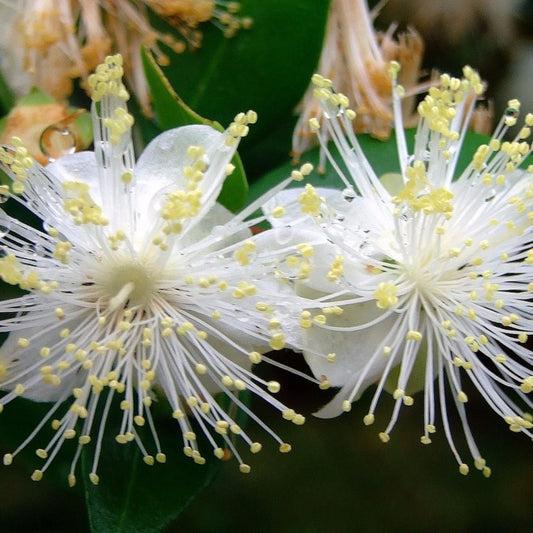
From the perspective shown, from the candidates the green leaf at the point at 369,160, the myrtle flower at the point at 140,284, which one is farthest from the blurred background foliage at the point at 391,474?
the myrtle flower at the point at 140,284

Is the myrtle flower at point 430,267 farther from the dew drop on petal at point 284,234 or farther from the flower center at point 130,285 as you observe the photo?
the flower center at point 130,285

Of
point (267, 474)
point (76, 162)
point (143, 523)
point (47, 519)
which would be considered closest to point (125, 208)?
point (76, 162)

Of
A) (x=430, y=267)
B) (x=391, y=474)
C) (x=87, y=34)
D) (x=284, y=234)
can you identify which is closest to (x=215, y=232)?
(x=284, y=234)

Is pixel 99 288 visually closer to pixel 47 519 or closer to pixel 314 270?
pixel 314 270

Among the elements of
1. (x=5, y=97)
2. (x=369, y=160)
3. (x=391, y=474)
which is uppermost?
(x=5, y=97)

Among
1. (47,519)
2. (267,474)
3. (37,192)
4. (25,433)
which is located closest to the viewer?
(37,192)

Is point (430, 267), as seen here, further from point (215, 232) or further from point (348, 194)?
point (215, 232)
